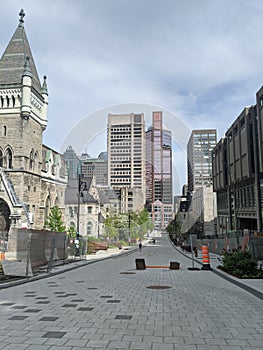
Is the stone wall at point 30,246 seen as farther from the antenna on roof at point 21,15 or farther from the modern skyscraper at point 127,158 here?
the modern skyscraper at point 127,158

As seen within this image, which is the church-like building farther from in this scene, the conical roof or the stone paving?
the stone paving

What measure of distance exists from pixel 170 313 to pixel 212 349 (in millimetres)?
2688

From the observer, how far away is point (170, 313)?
7.95 metres

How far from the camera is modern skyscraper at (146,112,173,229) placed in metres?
A: 169

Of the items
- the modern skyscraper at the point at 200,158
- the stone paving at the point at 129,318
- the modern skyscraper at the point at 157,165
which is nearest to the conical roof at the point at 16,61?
the stone paving at the point at 129,318

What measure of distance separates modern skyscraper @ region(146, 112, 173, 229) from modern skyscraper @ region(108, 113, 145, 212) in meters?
17.0

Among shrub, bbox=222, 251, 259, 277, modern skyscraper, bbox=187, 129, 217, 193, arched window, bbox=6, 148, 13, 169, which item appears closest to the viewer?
shrub, bbox=222, 251, 259, 277

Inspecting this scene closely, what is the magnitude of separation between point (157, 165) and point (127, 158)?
47.9m

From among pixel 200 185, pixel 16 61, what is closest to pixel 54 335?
pixel 16 61

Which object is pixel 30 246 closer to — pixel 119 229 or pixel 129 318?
pixel 129 318

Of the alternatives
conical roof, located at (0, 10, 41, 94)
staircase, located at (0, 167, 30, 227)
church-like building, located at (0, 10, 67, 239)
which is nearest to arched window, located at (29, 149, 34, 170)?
church-like building, located at (0, 10, 67, 239)

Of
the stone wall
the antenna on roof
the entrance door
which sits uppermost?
the antenna on roof

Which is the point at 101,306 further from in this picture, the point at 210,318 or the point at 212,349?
the point at 212,349

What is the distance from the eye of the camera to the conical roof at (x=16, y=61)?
48.1 meters
